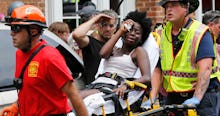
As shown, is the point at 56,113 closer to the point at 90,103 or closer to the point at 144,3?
the point at 90,103

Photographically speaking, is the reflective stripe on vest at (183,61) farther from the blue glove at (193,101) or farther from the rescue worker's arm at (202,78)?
the blue glove at (193,101)

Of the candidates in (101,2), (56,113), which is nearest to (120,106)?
(56,113)

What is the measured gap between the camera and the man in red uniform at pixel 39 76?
14.2ft

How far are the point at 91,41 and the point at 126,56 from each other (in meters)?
0.65

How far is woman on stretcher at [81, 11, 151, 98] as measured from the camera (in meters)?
5.89

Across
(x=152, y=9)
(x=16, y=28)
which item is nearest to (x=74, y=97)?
(x=16, y=28)

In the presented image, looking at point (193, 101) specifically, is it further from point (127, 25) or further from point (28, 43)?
point (28, 43)

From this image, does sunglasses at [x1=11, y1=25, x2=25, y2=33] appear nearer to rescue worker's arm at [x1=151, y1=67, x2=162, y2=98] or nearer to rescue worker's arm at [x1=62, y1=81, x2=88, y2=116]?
rescue worker's arm at [x1=62, y1=81, x2=88, y2=116]

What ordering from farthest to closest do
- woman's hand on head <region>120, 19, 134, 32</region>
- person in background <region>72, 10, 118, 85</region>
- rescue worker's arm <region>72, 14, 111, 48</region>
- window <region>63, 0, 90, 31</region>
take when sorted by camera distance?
window <region>63, 0, 90, 31</region> → person in background <region>72, 10, 118, 85</region> → rescue worker's arm <region>72, 14, 111, 48</region> → woman's hand on head <region>120, 19, 134, 32</region>

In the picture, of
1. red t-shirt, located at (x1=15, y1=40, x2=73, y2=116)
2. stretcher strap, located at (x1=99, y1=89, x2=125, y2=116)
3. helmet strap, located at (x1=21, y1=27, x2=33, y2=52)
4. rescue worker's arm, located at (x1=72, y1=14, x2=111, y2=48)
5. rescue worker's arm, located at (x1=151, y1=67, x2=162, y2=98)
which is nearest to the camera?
red t-shirt, located at (x1=15, y1=40, x2=73, y2=116)

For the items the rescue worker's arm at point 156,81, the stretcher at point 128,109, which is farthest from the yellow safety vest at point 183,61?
the stretcher at point 128,109

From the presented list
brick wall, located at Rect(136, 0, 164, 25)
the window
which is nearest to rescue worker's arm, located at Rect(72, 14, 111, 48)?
the window

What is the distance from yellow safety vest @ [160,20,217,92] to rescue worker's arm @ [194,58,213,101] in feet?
0.44

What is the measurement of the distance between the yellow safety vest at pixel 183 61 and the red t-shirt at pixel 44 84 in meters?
1.47
